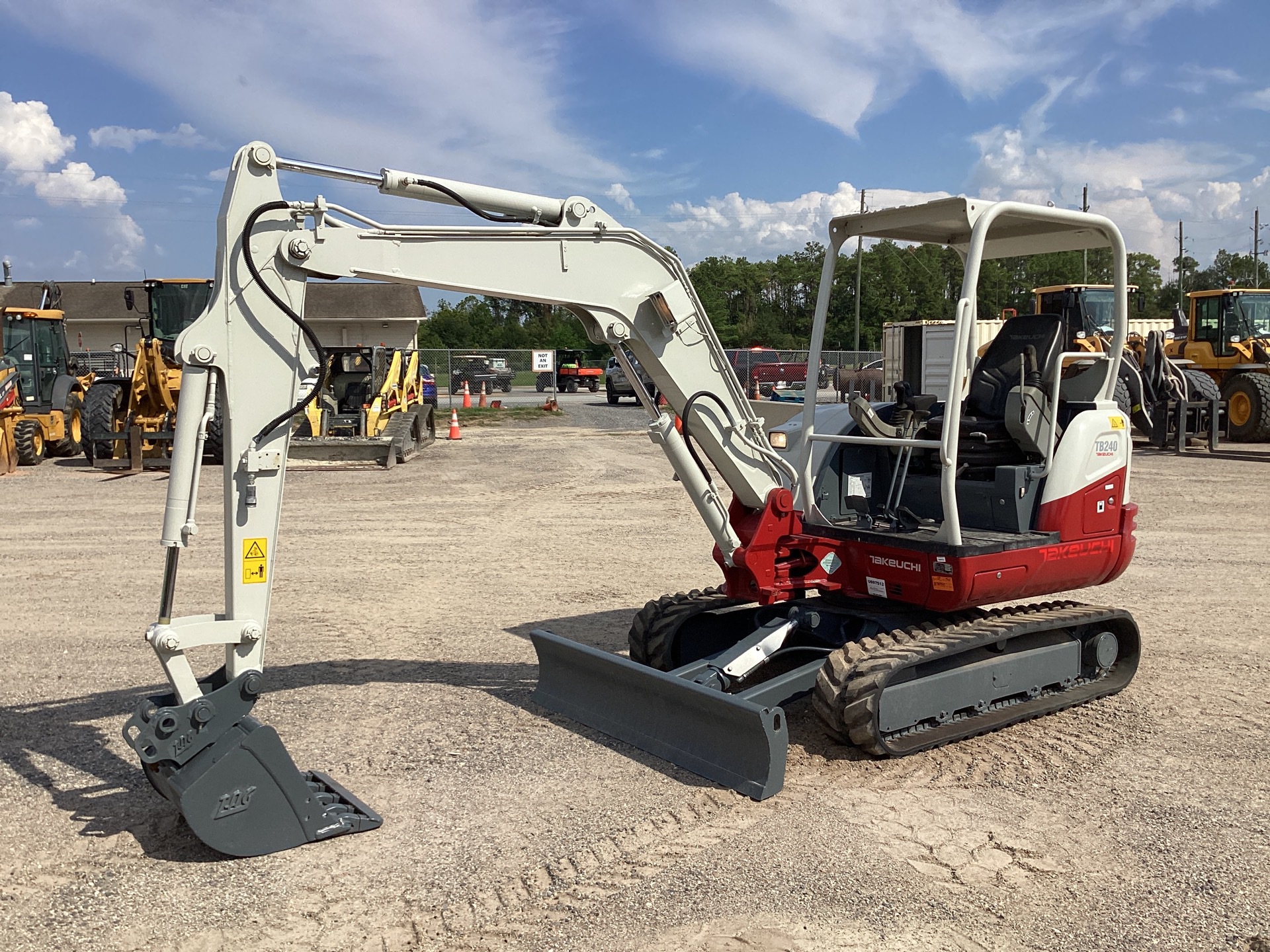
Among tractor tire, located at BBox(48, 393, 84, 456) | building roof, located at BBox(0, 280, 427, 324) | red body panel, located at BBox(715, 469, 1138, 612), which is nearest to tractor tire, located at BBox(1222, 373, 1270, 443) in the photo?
red body panel, located at BBox(715, 469, 1138, 612)

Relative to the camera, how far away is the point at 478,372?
4497cm

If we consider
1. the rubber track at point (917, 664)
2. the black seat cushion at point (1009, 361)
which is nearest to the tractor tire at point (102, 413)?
the black seat cushion at point (1009, 361)

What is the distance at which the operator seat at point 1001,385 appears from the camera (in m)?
6.19

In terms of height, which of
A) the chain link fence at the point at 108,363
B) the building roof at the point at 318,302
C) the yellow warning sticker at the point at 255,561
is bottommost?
the yellow warning sticker at the point at 255,561

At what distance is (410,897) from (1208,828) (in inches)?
129

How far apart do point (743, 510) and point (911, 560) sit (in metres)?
1.00

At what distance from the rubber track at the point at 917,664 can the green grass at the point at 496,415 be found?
75.6ft

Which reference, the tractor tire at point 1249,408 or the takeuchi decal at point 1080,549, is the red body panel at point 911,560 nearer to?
the takeuchi decal at point 1080,549

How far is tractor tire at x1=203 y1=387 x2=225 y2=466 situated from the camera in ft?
15.5

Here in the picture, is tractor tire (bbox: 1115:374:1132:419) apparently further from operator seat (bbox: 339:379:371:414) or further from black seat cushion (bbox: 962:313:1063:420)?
black seat cushion (bbox: 962:313:1063:420)

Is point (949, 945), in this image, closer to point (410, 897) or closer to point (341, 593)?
point (410, 897)

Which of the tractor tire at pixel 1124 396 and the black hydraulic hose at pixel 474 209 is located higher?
the black hydraulic hose at pixel 474 209

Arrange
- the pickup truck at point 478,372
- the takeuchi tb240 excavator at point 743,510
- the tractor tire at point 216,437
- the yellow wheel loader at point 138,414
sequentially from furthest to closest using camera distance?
the pickup truck at point 478,372, the yellow wheel loader at point 138,414, the tractor tire at point 216,437, the takeuchi tb240 excavator at point 743,510

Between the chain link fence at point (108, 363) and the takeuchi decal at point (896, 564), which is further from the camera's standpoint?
the chain link fence at point (108, 363)
